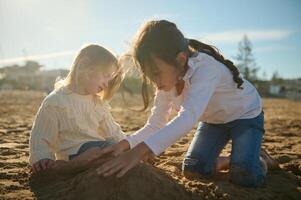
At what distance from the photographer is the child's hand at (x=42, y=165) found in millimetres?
3150

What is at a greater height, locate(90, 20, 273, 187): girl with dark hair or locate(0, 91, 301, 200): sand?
locate(90, 20, 273, 187): girl with dark hair

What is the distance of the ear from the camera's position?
9.79 feet

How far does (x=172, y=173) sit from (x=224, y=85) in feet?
2.77

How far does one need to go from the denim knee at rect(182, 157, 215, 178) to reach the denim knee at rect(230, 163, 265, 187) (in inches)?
10.8

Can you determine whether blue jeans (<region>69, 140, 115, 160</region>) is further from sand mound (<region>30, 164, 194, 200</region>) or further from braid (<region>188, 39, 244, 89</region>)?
braid (<region>188, 39, 244, 89</region>)

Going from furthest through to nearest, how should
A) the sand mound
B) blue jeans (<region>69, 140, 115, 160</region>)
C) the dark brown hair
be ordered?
blue jeans (<region>69, 140, 115, 160</region>)
the dark brown hair
the sand mound

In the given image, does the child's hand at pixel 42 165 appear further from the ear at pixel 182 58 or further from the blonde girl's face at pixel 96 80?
the ear at pixel 182 58

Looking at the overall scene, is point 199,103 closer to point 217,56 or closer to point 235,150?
point 217,56

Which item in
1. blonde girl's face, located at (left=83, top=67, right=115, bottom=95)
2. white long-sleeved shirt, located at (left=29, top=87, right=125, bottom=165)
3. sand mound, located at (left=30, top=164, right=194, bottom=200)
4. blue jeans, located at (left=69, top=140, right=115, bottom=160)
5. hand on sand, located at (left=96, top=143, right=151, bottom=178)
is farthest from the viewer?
blonde girl's face, located at (left=83, top=67, right=115, bottom=95)

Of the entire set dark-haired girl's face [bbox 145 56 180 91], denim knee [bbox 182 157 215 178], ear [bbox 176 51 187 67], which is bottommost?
denim knee [bbox 182 157 215 178]

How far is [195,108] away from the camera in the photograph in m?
2.76

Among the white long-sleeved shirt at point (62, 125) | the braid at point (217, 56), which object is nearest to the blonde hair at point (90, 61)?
the white long-sleeved shirt at point (62, 125)

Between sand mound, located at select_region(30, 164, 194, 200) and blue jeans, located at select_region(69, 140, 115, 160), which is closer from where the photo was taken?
sand mound, located at select_region(30, 164, 194, 200)

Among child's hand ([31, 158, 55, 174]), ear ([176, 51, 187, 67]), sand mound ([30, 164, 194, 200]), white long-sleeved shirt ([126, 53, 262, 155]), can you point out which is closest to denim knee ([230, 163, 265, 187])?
white long-sleeved shirt ([126, 53, 262, 155])
